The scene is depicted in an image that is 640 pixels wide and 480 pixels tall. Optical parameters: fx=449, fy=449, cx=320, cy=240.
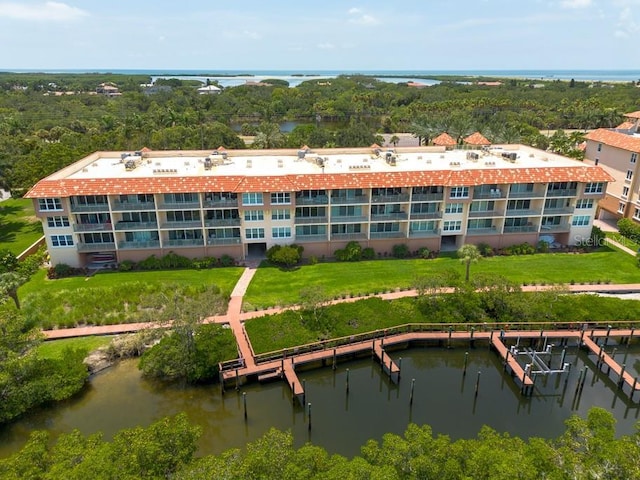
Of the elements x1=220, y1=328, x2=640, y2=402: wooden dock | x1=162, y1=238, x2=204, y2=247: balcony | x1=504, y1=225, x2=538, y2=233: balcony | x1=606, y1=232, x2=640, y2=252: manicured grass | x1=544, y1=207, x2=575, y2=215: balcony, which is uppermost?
x1=544, y1=207, x2=575, y2=215: balcony

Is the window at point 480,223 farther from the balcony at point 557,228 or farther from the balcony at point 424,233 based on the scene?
the balcony at point 557,228

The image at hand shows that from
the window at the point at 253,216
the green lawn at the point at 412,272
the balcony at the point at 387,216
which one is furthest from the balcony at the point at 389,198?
the window at the point at 253,216

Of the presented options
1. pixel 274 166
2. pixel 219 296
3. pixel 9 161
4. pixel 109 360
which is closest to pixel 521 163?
pixel 274 166

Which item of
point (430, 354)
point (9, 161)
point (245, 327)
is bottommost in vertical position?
point (430, 354)

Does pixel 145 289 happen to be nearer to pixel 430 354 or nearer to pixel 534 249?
pixel 430 354

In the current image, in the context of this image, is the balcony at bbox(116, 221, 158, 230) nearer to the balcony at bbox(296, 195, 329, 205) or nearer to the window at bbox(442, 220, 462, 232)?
the balcony at bbox(296, 195, 329, 205)

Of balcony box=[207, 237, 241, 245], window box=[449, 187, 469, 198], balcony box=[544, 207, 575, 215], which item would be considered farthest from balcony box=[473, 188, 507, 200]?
balcony box=[207, 237, 241, 245]

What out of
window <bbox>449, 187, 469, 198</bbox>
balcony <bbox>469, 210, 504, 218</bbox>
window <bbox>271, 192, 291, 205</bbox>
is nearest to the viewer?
window <bbox>271, 192, 291, 205</bbox>
